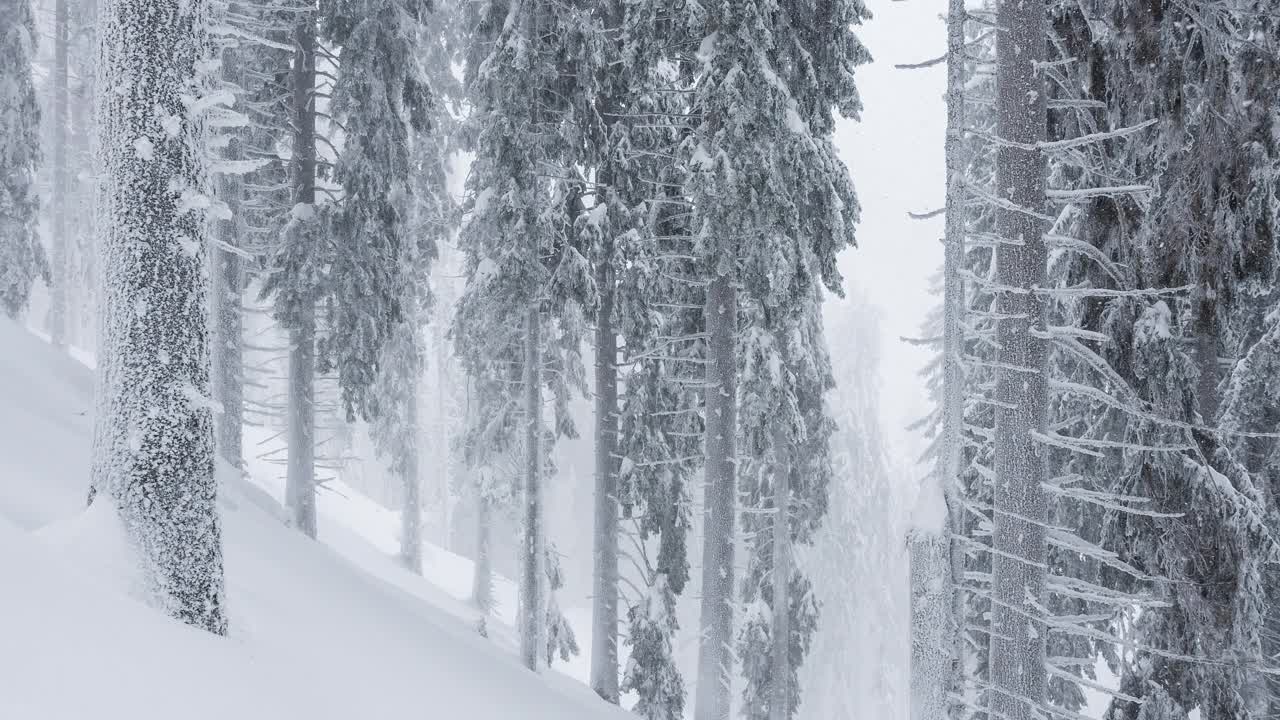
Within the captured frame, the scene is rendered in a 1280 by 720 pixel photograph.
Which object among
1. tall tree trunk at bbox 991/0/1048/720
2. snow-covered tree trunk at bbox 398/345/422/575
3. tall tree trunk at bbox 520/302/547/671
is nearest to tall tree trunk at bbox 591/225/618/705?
tall tree trunk at bbox 520/302/547/671

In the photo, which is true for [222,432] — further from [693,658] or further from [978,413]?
[693,658]

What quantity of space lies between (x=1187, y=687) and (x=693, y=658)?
37.7 meters

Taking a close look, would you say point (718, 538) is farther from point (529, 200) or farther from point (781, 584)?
point (529, 200)

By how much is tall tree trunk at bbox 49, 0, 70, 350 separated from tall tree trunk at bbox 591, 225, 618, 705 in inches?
819

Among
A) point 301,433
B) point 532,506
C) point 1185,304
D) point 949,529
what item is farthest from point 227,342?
point 1185,304

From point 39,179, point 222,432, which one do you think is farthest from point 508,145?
point 39,179

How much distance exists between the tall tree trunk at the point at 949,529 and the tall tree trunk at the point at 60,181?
91.0ft

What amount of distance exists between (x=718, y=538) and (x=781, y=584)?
3.96m

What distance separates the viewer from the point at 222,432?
15.5m

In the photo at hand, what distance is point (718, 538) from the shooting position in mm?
13352

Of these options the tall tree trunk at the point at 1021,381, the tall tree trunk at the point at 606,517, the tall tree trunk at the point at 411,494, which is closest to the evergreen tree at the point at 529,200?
the tall tree trunk at the point at 606,517

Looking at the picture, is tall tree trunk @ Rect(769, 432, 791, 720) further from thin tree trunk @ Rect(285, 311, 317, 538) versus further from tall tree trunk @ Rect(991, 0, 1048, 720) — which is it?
thin tree trunk @ Rect(285, 311, 317, 538)

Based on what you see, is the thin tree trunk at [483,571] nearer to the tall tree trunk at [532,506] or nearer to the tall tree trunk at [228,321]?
the tall tree trunk at [228,321]

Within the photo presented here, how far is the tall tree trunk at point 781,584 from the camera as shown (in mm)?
16359
